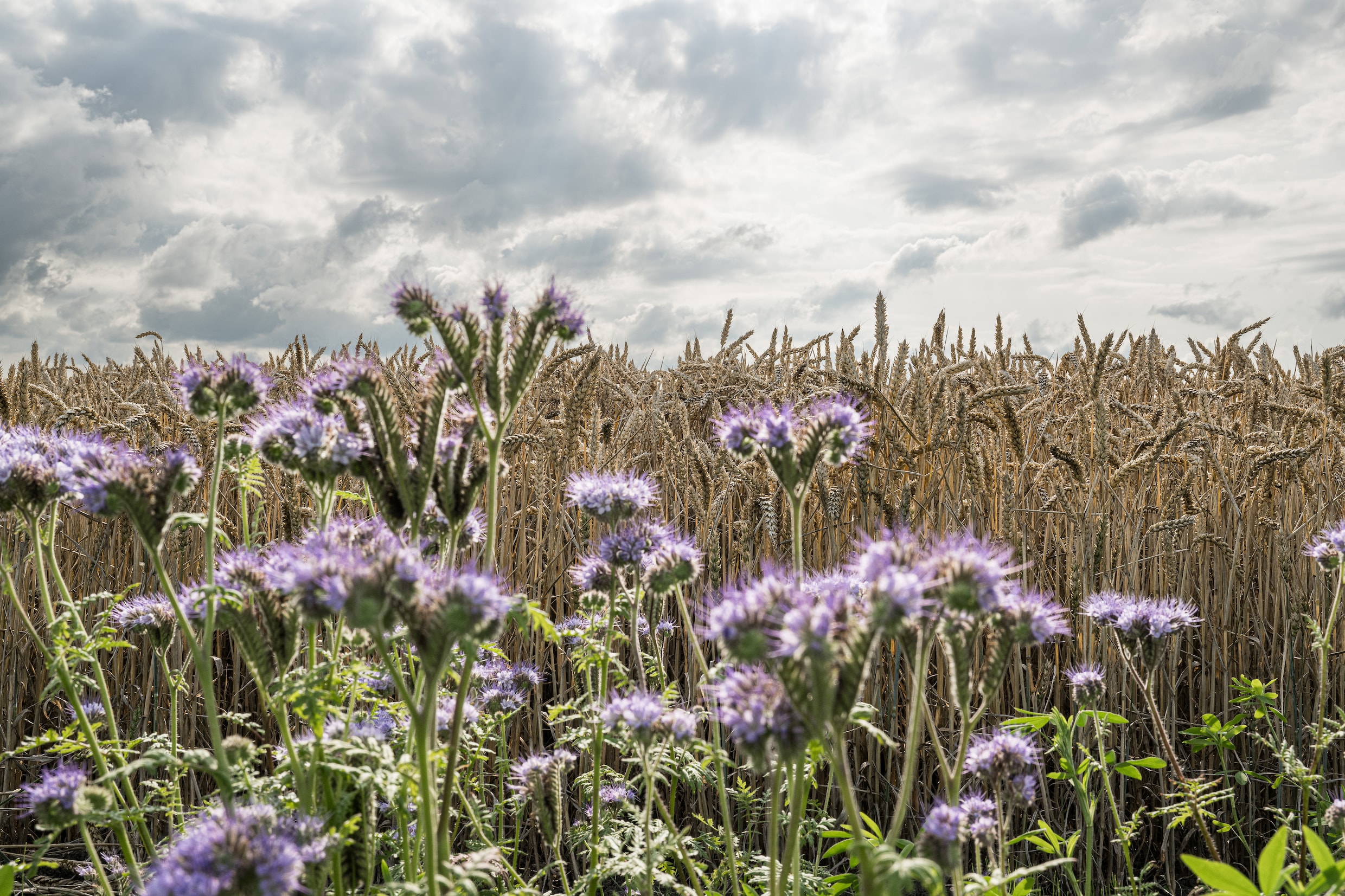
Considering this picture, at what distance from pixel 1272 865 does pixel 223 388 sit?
247 cm

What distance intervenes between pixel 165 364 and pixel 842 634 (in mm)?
10164

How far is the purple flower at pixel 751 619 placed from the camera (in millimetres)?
1376

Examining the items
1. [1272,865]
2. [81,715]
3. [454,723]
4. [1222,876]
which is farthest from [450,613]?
[1272,865]

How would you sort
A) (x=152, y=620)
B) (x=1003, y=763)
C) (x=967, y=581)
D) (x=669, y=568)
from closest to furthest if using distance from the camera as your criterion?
(x=967, y=581) < (x=669, y=568) < (x=1003, y=763) < (x=152, y=620)

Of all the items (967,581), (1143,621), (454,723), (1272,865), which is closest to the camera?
(967,581)

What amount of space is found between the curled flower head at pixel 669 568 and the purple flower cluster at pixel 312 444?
803mm

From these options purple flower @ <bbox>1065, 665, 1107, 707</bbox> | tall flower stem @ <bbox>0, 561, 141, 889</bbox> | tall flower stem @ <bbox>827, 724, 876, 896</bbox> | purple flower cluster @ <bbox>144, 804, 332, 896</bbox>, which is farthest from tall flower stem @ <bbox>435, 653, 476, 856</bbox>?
purple flower @ <bbox>1065, 665, 1107, 707</bbox>

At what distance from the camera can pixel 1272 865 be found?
1841mm

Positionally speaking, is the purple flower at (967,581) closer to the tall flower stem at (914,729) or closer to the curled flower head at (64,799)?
the tall flower stem at (914,729)

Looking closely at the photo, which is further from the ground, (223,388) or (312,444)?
(223,388)

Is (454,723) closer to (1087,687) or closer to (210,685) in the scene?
(210,685)

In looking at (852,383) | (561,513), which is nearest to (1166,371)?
(852,383)

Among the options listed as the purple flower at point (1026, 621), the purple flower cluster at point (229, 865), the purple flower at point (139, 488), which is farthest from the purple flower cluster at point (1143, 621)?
the purple flower at point (139, 488)

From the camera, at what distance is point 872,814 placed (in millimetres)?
3885
